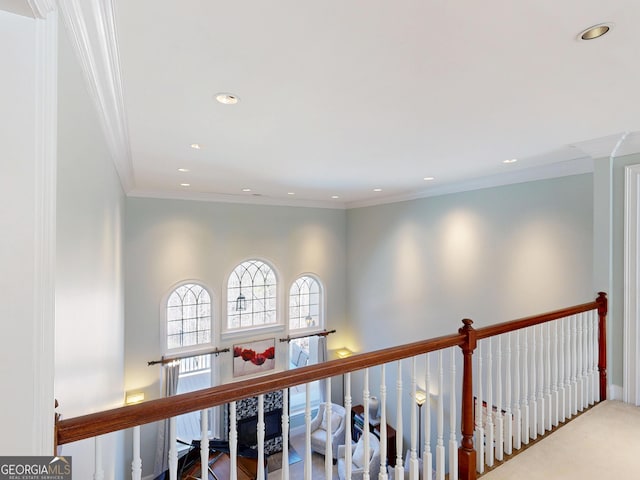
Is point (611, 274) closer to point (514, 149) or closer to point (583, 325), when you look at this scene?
point (583, 325)

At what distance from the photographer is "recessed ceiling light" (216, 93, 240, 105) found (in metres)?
1.85

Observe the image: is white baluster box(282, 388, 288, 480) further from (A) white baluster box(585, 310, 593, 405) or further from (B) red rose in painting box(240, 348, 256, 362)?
(B) red rose in painting box(240, 348, 256, 362)

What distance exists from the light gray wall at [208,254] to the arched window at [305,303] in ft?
0.70

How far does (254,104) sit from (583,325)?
3140mm

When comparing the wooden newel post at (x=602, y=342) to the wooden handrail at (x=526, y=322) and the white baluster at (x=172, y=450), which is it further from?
the white baluster at (x=172, y=450)

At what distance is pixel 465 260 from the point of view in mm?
4582

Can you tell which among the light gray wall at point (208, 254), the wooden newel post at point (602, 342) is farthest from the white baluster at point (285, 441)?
the light gray wall at point (208, 254)

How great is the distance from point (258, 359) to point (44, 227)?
18.7ft

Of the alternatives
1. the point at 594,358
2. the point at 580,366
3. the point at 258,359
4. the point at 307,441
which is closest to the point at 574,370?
the point at 580,366

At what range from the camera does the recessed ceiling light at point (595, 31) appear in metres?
1.29

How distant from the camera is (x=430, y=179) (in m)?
4.30


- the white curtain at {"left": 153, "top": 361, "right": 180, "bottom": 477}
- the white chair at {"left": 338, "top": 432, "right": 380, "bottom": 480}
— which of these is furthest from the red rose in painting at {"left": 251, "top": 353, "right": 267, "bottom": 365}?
the white chair at {"left": 338, "top": 432, "right": 380, "bottom": 480}

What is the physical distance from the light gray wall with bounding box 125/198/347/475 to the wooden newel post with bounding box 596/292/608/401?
184 inches

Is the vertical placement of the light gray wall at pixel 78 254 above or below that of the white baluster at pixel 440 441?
above
